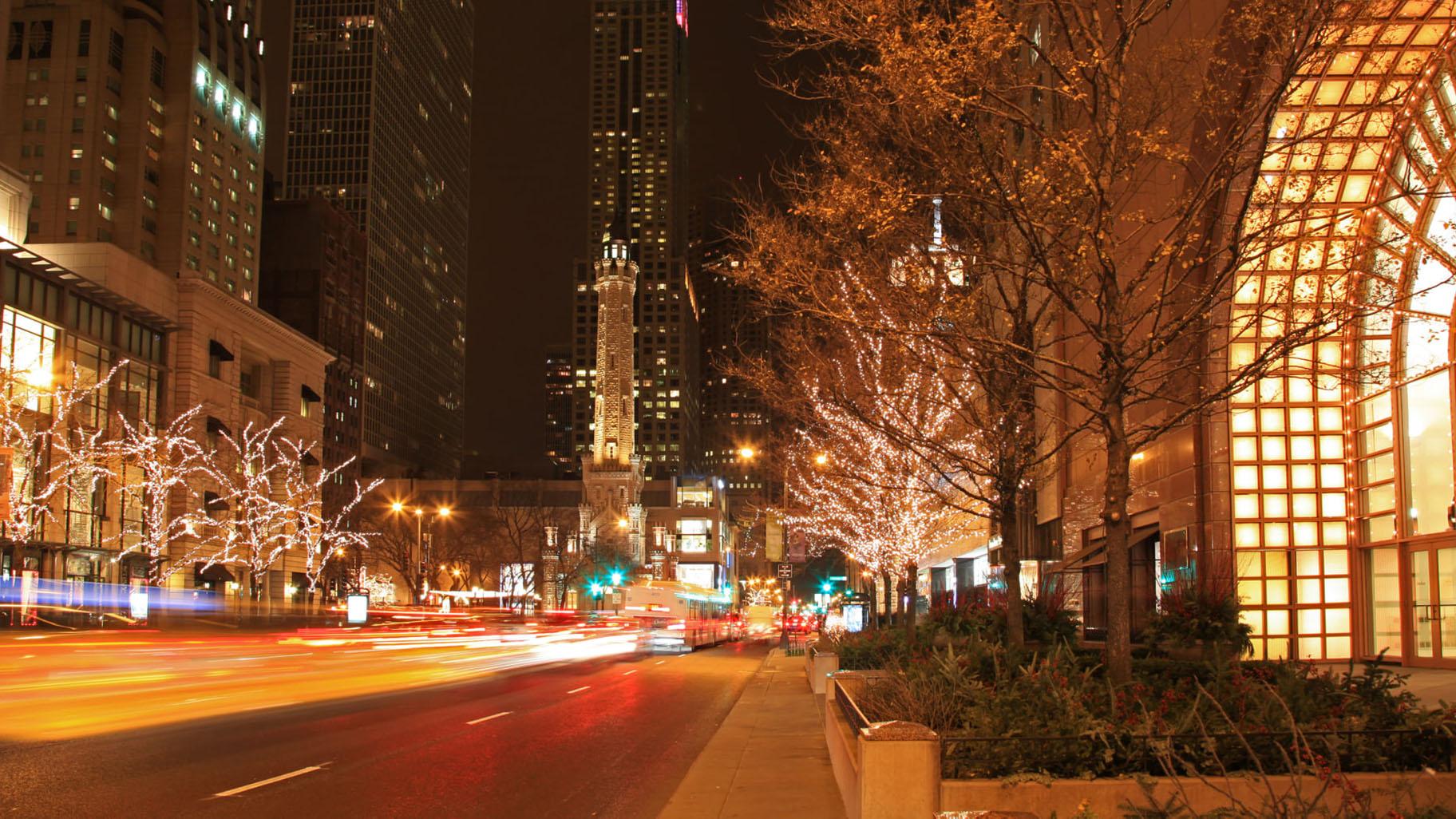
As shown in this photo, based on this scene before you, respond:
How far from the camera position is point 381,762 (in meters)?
14.5

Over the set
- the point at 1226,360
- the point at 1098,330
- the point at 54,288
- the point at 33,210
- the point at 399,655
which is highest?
the point at 33,210

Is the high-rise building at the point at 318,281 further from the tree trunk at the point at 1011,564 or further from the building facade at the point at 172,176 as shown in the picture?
the tree trunk at the point at 1011,564

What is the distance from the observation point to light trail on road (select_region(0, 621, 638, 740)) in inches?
763

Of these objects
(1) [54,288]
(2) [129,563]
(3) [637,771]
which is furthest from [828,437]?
(2) [129,563]

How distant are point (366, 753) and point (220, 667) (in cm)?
1729

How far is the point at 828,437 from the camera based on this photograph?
34.9m

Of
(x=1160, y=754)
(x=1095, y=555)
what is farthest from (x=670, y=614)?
(x=1160, y=754)

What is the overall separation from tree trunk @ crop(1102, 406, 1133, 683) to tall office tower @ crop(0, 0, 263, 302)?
116106 mm

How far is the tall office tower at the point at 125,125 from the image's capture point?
364 feet

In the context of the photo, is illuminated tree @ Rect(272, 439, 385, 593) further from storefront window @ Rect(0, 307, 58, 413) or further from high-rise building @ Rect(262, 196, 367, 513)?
high-rise building @ Rect(262, 196, 367, 513)

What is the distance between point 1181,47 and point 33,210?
12080cm

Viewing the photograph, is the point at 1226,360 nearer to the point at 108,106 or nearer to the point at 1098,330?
the point at 1098,330

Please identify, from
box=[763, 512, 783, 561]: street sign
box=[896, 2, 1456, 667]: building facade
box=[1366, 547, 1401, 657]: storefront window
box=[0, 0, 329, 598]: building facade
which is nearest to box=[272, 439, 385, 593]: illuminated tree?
box=[0, 0, 329, 598]: building facade

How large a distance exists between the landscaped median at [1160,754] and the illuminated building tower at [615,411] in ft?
468
